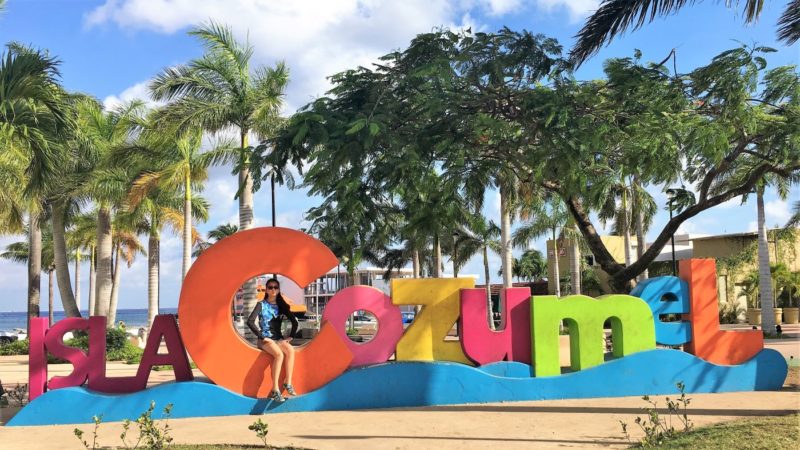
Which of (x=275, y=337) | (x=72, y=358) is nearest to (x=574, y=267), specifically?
(x=275, y=337)

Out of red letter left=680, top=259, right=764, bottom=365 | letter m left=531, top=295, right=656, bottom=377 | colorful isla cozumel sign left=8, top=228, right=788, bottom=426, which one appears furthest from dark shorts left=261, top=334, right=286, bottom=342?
red letter left=680, top=259, right=764, bottom=365

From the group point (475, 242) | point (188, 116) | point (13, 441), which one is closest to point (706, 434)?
point (13, 441)

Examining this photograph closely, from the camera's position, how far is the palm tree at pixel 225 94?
68.1ft

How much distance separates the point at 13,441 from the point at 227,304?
3.39 meters

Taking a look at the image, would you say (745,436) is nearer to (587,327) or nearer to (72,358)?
(587,327)

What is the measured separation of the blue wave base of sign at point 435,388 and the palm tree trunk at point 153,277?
1875cm

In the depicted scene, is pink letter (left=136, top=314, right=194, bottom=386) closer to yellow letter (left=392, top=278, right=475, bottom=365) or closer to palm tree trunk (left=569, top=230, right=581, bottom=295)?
yellow letter (left=392, top=278, right=475, bottom=365)

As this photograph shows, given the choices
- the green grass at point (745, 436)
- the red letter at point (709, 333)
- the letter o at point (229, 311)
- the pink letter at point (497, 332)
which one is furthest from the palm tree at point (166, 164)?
the green grass at point (745, 436)

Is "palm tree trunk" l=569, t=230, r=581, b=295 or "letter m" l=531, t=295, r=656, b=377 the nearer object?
"letter m" l=531, t=295, r=656, b=377

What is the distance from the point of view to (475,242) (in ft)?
140

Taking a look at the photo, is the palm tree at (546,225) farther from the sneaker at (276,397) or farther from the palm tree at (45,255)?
the palm tree at (45,255)

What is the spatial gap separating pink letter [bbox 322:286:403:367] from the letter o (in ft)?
0.81

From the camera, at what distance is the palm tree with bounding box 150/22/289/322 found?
20.8 m

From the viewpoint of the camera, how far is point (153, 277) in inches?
1238
